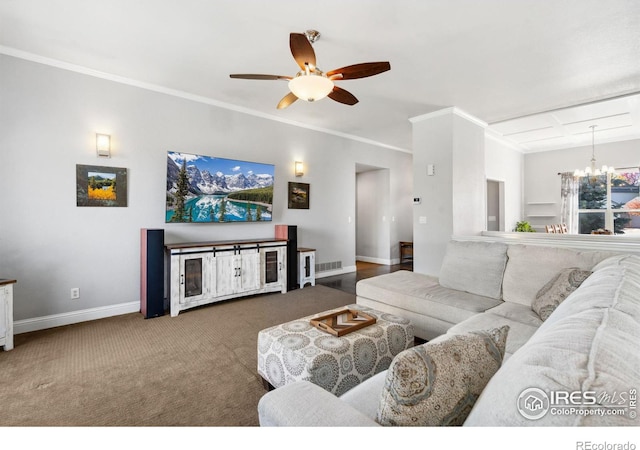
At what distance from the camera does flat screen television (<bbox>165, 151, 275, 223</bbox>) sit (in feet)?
12.1

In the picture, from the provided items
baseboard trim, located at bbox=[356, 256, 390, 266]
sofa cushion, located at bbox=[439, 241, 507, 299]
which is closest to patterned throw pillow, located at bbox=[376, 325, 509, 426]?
sofa cushion, located at bbox=[439, 241, 507, 299]

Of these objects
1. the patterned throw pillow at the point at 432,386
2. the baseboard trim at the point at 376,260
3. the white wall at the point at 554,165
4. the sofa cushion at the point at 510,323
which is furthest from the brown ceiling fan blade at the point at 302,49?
the white wall at the point at 554,165

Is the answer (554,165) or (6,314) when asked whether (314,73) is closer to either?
(6,314)

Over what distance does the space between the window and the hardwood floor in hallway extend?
410 centimetres

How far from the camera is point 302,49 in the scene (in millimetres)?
2139

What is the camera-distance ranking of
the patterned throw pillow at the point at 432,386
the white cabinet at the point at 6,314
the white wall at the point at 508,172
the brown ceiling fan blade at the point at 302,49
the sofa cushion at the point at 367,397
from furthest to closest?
the white wall at the point at 508,172 → the white cabinet at the point at 6,314 → the brown ceiling fan blade at the point at 302,49 → the sofa cushion at the point at 367,397 → the patterned throw pillow at the point at 432,386

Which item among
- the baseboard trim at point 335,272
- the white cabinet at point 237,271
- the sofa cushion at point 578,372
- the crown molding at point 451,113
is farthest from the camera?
the baseboard trim at point 335,272

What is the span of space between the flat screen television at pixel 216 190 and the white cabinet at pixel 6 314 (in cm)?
152

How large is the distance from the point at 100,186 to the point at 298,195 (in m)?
2.72

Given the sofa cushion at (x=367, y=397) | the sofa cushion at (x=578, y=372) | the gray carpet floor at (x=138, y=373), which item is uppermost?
the sofa cushion at (x=578, y=372)

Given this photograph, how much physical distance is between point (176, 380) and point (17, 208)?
2.44 m

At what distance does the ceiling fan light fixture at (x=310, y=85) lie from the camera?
7.72 ft

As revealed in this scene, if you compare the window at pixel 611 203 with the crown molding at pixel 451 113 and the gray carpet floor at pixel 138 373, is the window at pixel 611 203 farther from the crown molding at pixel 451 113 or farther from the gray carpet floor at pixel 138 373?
the gray carpet floor at pixel 138 373
